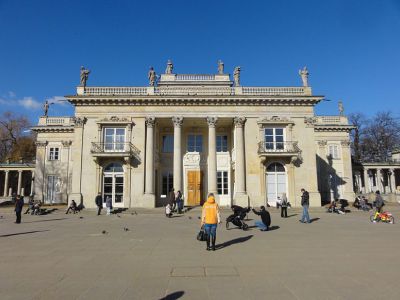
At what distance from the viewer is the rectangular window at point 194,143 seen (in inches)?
1180

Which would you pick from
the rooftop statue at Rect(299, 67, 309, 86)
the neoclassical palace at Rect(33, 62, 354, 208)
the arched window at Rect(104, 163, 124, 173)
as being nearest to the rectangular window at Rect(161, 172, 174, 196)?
the neoclassical palace at Rect(33, 62, 354, 208)

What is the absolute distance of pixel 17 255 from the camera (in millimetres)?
8125

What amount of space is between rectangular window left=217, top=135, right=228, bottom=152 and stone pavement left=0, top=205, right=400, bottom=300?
19368 mm

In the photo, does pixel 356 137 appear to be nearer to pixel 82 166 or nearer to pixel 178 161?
pixel 178 161

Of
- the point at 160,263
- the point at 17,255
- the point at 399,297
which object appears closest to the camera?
the point at 399,297

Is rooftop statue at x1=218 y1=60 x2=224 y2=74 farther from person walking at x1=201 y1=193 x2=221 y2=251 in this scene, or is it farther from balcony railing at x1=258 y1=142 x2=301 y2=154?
person walking at x1=201 y1=193 x2=221 y2=251

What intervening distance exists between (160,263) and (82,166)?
2134cm

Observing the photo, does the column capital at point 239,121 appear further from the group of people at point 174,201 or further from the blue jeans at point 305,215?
the blue jeans at point 305,215

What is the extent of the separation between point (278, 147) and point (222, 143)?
596 centimetres

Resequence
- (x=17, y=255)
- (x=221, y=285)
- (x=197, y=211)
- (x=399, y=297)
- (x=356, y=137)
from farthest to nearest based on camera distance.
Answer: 1. (x=356, y=137)
2. (x=197, y=211)
3. (x=17, y=255)
4. (x=221, y=285)
5. (x=399, y=297)

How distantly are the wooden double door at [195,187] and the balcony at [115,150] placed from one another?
560 centimetres

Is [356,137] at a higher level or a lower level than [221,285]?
higher

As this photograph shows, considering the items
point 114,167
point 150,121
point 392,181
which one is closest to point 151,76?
point 150,121

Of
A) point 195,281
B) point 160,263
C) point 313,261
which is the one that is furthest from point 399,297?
point 160,263
